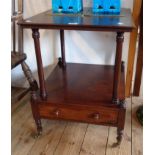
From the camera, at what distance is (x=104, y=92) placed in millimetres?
1416

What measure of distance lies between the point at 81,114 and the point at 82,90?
0.19 metres

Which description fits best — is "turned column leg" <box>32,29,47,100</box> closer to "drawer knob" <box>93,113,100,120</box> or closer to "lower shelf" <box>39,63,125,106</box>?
"lower shelf" <box>39,63,125,106</box>

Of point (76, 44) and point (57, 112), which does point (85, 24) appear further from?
point (76, 44)

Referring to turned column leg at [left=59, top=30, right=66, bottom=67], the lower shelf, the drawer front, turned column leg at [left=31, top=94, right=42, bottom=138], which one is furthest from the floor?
turned column leg at [left=59, top=30, right=66, bottom=67]

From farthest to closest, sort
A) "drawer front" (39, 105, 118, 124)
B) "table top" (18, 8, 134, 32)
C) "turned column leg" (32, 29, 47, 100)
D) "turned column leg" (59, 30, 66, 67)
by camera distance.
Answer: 1. "turned column leg" (59, 30, 66, 67)
2. "drawer front" (39, 105, 118, 124)
3. "turned column leg" (32, 29, 47, 100)
4. "table top" (18, 8, 134, 32)

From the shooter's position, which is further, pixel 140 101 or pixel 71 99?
pixel 140 101

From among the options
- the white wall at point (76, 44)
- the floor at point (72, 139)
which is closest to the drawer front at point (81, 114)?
the floor at point (72, 139)

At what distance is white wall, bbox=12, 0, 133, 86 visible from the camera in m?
1.71

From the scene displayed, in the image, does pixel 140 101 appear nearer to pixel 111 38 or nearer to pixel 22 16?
pixel 111 38

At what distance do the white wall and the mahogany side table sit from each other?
260 millimetres
